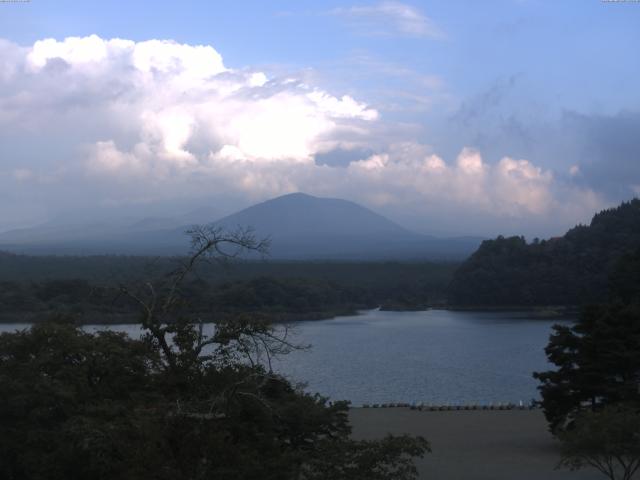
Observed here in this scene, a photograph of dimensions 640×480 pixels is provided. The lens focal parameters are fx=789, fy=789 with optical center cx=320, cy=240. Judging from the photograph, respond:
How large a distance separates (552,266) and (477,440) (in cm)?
3369

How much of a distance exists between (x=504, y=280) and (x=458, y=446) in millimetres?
33993

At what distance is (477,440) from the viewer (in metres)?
11.1

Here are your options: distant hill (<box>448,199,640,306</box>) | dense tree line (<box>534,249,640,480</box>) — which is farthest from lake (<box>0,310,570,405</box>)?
distant hill (<box>448,199,640,306</box>)

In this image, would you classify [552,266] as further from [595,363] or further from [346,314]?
[595,363]

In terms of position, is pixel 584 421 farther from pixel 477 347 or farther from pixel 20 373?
pixel 477 347

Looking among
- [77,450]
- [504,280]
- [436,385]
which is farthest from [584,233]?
[77,450]

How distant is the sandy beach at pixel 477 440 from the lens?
8.97 m

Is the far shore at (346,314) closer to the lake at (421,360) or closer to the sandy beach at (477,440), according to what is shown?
the lake at (421,360)

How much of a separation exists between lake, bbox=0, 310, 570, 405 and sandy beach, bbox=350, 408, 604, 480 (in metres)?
1.97

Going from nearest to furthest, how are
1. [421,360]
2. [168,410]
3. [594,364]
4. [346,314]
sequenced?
[168,410] → [594,364] → [421,360] → [346,314]

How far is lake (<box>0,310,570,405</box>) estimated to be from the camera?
17453 mm

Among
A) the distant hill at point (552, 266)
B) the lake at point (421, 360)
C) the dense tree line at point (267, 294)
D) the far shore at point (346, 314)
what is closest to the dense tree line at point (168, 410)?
the lake at point (421, 360)

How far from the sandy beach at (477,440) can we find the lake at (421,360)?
197 cm

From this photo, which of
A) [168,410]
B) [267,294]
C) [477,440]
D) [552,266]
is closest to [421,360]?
[477,440]
